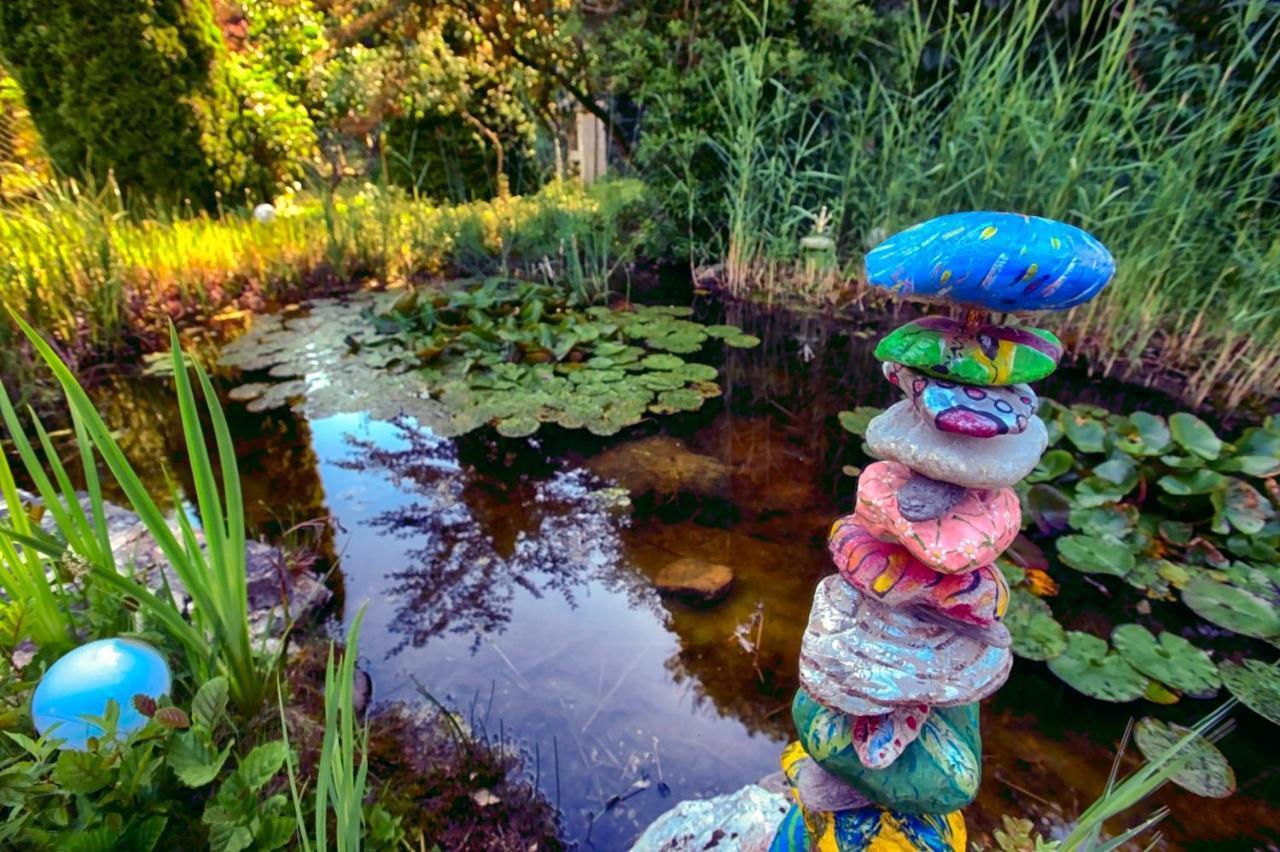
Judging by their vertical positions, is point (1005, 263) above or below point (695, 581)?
above

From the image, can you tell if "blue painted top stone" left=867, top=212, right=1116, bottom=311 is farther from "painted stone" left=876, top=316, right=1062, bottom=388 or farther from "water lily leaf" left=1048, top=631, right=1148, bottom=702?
"water lily leaf" left=1048, top=631, right=1148, bottom=702

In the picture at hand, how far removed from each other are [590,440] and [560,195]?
3.38 metres

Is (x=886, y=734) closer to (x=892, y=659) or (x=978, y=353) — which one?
(x=892, y=659)

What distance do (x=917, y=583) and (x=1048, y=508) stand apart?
1728mm

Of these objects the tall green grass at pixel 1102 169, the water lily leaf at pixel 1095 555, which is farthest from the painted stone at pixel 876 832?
the tall green grass at pixel 1102 169

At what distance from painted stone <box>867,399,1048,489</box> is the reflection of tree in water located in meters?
1.41

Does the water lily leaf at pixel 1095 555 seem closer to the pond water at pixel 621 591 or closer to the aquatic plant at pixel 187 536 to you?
the pond water at pixel 621 591

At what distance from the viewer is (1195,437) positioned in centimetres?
219

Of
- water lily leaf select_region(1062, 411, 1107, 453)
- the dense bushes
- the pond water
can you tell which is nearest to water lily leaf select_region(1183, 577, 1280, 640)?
the pond water

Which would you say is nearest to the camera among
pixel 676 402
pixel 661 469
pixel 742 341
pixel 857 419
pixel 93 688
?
pixel 93 688

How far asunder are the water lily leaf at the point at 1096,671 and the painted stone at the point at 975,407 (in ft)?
4.10

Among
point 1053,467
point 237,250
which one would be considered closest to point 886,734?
point 1053,467

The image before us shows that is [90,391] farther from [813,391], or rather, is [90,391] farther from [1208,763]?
[1208,763]

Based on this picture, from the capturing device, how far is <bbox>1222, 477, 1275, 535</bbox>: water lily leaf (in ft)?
6.52
